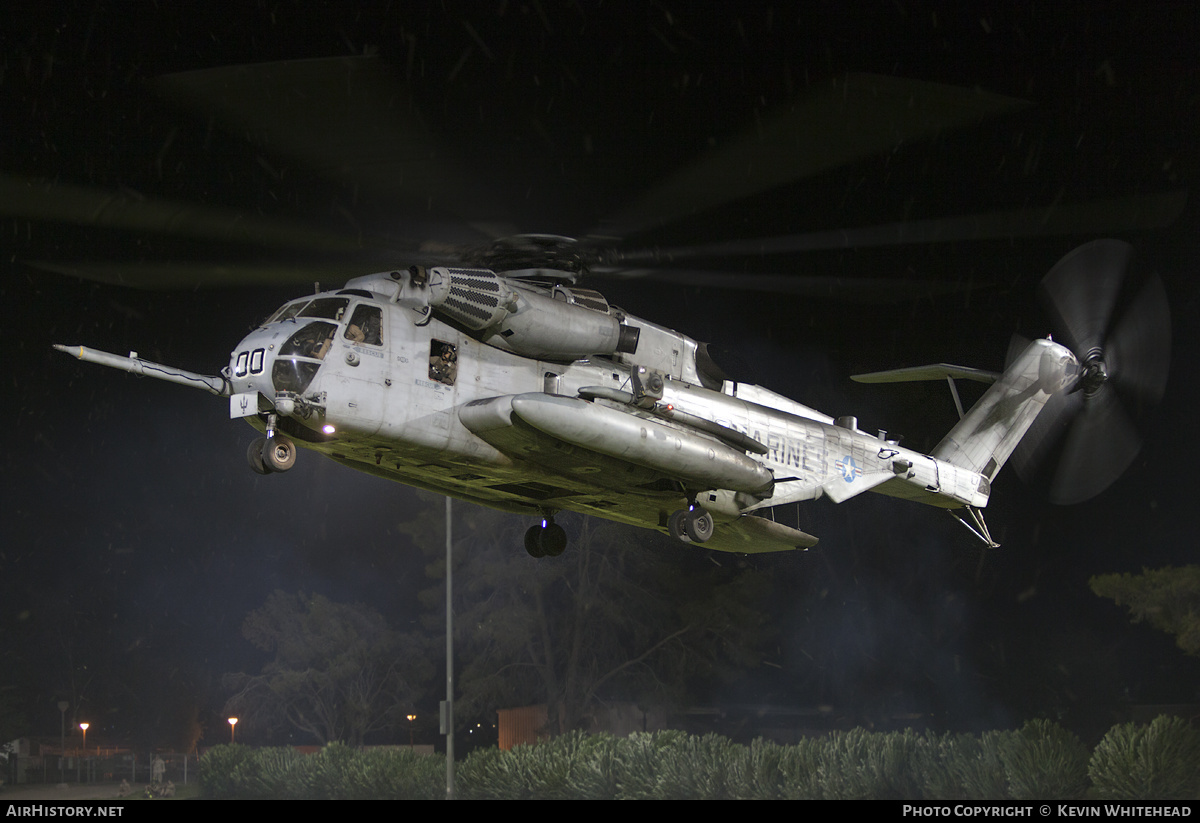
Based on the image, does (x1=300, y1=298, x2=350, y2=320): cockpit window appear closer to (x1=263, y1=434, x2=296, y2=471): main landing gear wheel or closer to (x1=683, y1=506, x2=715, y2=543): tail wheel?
(x1=263, y1=434, x2=296, y2=471): main landing gear wheel

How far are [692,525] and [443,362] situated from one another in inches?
129

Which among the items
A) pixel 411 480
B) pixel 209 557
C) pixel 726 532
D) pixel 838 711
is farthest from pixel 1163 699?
pixel 209 557

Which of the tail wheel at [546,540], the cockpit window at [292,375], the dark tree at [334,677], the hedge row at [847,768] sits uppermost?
the cockpit window at [292,375]

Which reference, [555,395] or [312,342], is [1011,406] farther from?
[312,342]

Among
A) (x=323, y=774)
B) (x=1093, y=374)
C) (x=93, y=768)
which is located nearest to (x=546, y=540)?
(x=1093, y=374)

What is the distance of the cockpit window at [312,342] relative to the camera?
9.19 metres

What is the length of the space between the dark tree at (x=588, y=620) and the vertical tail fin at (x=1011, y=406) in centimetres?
1720

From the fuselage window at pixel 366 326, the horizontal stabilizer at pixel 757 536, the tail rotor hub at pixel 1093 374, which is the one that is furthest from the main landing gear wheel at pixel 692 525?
the tail rotor hub at pixel 1093 374

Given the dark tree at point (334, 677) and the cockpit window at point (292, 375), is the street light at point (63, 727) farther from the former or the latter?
the cockpit window at point (292, 375)

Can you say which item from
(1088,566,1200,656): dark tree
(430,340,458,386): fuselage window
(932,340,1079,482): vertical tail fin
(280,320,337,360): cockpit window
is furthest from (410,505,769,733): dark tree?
(280,320,337,360): cockpit window

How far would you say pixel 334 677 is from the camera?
109 feet

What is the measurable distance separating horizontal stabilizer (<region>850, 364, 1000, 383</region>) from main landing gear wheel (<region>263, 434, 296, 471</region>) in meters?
7.35

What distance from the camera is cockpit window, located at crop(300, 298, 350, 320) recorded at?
31.0 feet

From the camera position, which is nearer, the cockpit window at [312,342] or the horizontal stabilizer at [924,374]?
the cockpit window at [312,342]
